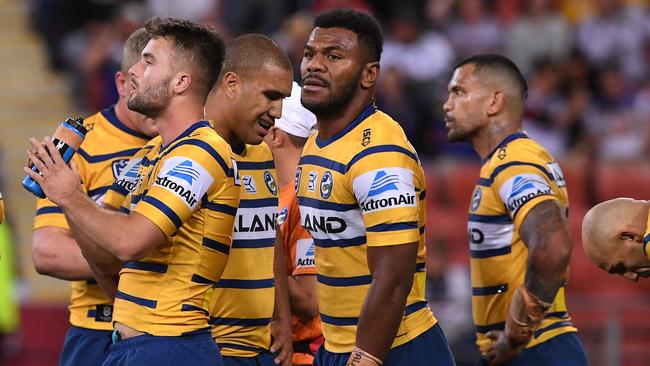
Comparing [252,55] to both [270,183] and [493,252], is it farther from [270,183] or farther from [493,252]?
[493,252]

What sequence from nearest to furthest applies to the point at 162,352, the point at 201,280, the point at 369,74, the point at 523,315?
the point at 162,352 → the point at 201,280 → the point at 369,74 → the point at 523,315

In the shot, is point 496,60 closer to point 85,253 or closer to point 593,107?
point 85,253

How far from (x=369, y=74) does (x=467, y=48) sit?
9.61 m

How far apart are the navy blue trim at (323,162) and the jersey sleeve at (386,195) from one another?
0.09 m

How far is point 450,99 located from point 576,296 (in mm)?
5512

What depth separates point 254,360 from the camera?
596cm

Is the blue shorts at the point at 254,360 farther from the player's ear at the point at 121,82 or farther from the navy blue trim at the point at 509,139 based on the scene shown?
the navy blue trim at the point at 509,139

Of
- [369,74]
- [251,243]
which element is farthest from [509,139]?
[251,243]

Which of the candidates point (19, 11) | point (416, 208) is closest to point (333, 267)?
point (416, 208)

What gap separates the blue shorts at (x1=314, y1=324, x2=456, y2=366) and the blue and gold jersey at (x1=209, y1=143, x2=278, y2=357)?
0.43 metres

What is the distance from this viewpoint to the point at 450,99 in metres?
7.13

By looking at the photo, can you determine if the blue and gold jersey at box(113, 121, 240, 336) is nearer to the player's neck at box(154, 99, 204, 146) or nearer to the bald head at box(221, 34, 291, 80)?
the player's neck at box(154, 99, 204, 146)

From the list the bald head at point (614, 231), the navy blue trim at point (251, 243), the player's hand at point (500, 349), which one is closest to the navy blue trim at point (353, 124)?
the navy blue trim at point (251, 243)

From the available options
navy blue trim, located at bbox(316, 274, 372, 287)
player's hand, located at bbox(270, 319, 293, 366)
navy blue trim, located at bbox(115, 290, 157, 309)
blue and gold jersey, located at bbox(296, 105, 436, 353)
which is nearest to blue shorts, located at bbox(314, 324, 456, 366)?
blue and gold jersey, located at bbox(296, 105, 436, 353)
